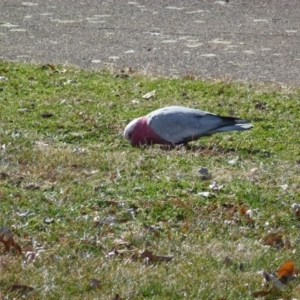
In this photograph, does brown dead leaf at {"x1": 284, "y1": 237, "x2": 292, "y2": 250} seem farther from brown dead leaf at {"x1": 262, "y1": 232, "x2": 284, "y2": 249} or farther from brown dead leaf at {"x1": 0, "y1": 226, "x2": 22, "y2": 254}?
brown dead leaf at {"x1": 0, "y1": 226, "x2": 22, "y2": 254}

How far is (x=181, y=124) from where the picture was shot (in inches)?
284

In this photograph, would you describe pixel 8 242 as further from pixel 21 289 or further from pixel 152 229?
pixel 152 229

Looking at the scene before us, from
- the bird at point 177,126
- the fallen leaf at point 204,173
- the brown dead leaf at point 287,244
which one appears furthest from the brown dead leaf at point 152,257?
the bird at point 177,126

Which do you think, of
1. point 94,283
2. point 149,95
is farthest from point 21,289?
point 149,95

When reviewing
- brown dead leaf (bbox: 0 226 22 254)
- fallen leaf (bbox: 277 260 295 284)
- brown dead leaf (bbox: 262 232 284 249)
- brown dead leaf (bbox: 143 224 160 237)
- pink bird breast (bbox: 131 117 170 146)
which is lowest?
pink bird breast (bbox: 131 117 170 146)

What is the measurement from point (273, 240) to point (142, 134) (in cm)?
223

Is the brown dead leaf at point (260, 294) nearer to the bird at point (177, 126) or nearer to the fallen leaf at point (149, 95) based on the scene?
the bird at point (177, 126)

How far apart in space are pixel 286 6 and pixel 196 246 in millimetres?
7814

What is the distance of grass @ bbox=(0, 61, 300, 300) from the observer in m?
4.55

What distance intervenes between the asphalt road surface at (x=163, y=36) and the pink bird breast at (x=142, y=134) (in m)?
2.08

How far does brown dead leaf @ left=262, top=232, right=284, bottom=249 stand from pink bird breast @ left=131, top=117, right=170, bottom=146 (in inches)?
84.3

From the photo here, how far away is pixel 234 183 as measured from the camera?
6102 mm

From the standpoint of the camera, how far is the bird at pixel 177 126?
714 cm

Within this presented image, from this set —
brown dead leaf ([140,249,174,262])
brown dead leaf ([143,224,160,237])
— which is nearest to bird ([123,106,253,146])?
brown dead leaf ([143,224,160,237])
